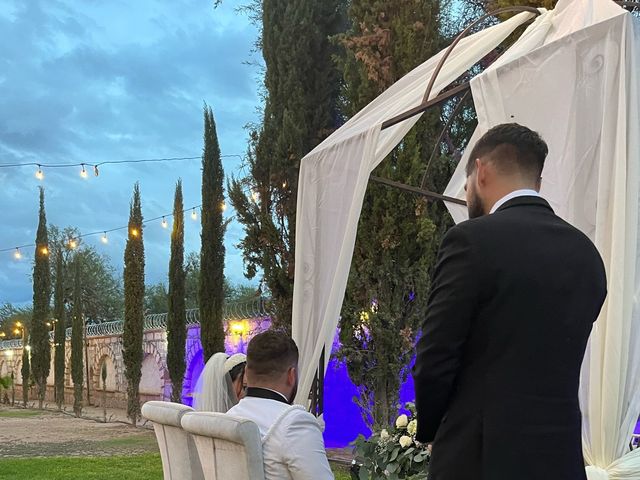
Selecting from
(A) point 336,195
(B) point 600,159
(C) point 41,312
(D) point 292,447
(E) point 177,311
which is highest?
(A) point 336,195

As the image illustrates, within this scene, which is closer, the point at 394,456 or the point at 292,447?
the point at 292,447

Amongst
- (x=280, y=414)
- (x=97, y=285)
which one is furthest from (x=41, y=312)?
(x=280, y=414)

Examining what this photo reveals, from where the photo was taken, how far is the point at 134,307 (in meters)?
16.1

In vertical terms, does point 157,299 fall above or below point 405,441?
above

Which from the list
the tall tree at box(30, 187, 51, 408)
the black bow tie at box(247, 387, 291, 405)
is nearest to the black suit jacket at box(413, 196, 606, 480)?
the black bow tie at box(247, 387, 291, 405)

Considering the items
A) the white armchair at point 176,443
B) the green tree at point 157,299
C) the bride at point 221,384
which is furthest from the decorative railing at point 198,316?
the green tree at point 157,299

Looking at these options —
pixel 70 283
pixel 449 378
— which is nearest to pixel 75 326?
pixel 70 283

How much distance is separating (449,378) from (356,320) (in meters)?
6.60

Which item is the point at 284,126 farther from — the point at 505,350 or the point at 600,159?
the point at 505,350

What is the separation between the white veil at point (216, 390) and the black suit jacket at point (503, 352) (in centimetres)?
207

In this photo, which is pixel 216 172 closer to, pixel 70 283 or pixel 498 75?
pixel 498 75

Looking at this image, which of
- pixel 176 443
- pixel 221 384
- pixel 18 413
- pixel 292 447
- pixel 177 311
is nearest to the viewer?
pixel 292 447

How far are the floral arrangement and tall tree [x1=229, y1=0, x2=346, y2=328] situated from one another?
17.8 feet

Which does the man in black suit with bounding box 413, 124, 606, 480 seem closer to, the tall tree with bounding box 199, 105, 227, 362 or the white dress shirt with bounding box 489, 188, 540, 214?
the white dress shirt with bounding box 489, 188, 540, 214
